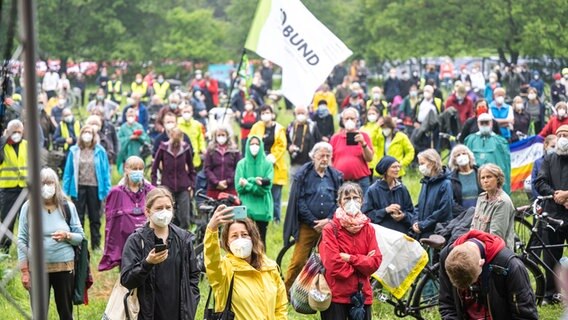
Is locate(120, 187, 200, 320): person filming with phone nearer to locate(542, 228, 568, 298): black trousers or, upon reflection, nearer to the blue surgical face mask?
the blue surgical face mask

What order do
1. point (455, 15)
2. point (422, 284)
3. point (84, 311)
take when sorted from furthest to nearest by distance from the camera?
point (455, 15)
point (84, 311)
point (422, 284)

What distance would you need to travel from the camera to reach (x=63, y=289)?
9695 millimetres

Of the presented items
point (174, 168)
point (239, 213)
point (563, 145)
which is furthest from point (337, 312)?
point (174, 168)

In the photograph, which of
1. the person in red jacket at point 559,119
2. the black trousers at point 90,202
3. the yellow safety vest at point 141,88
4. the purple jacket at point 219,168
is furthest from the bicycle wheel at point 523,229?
the yellow safety vest at point 141,88

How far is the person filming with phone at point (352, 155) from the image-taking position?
1447cm

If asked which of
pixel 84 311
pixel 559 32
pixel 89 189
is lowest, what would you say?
pixel 84 311

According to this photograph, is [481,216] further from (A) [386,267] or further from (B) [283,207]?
(B) [283,207]

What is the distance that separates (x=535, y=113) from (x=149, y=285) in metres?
18.2

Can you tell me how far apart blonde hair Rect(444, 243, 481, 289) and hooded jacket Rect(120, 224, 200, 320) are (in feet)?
7.20

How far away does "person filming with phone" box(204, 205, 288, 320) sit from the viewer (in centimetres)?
791

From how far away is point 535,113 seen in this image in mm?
24969

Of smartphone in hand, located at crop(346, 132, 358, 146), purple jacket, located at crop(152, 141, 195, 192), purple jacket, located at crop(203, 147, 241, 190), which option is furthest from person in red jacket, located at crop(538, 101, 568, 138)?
purple jacket, located at crop(152, 141, 195, 192)

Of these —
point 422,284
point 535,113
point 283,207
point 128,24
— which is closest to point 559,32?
point 535,113

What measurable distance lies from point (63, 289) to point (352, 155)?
18.8 ft
